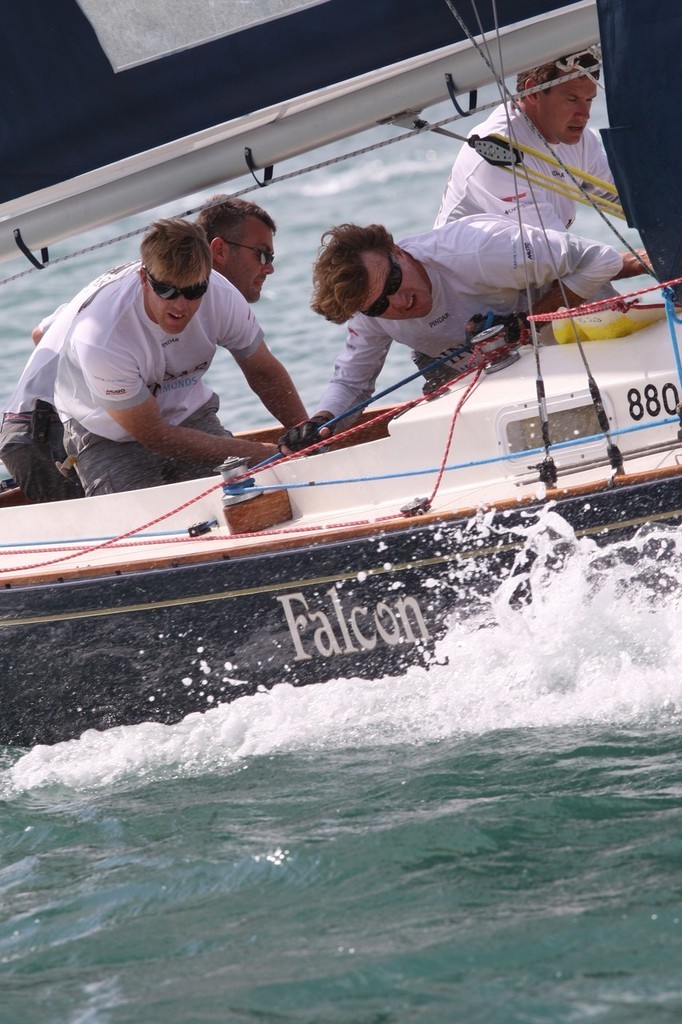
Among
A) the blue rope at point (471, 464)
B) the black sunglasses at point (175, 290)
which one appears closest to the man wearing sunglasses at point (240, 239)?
the black sunglasses at point (175, 290)

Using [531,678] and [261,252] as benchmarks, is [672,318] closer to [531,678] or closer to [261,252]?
[531,678]

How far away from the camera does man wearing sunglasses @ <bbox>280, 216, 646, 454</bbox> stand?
13.5ft

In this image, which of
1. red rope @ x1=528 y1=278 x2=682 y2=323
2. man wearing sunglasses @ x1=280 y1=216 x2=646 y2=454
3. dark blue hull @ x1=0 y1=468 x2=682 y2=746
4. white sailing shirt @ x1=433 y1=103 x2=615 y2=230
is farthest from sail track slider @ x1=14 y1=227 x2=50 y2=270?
red rope @ x1=528 y1=278 x2=682 y2=323

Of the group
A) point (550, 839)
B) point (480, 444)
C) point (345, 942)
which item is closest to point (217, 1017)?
point (345, 942)

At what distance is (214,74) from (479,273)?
102cm

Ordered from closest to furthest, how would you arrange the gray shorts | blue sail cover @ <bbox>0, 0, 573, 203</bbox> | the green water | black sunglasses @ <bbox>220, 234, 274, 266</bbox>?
the green water, blue sail cover @ <bbox>0, 0, 573, 203</bbox>, the gray shorts, black sunglasses @ <bbox>220, 234, 274, 266</bbox>

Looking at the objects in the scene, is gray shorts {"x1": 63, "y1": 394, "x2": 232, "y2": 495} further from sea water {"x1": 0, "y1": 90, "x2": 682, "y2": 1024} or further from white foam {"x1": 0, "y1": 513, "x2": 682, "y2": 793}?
white foam {"x1": 0, "y1": 513, "x2": 682, "y2": 793}

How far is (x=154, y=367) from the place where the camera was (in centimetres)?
464

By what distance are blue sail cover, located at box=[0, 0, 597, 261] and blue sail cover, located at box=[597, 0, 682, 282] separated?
1.33 feet

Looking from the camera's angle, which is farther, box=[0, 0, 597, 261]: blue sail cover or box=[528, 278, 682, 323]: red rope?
box=[0, 0, 597, 261]: blue sail cover

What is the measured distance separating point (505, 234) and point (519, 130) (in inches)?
29.5

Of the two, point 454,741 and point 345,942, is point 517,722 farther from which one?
point 345,942

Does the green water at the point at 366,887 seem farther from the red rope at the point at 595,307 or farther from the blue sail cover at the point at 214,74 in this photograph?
the blue sail cover at the point at 214,74

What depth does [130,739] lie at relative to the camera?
Answer: 4309mm
